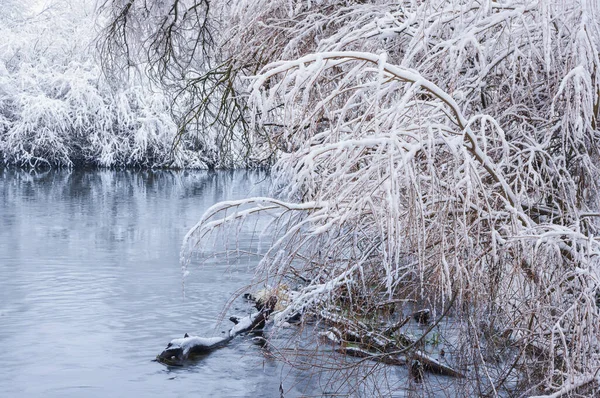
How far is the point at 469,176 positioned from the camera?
12.9 feet

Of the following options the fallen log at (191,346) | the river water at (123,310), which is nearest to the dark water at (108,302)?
the river water at (123,310)

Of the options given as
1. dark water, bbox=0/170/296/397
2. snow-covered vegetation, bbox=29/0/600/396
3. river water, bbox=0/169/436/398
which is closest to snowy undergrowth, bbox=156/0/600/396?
snow-covered vegetation, bbox=29/0/600/396

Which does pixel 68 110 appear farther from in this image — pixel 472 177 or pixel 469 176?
pixel 469 176

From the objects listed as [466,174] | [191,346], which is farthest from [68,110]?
[466,174]

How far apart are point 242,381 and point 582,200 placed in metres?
4.34

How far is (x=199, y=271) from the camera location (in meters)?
14.8

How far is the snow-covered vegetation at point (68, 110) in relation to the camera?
3312cm

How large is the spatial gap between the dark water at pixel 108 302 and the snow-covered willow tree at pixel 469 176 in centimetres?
107

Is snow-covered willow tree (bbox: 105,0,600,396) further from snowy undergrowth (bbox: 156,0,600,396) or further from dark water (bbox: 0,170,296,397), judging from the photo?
dark water (bbox: 0,170,296,397)

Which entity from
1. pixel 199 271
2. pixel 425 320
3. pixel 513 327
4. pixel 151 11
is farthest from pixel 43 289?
pixel 513 327

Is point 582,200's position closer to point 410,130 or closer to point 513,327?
point 513,327

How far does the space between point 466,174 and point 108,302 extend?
947cm

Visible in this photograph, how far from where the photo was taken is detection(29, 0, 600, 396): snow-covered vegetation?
13.4ft

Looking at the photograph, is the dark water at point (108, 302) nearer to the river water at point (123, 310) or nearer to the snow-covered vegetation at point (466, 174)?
the river water at point (123, 310)
